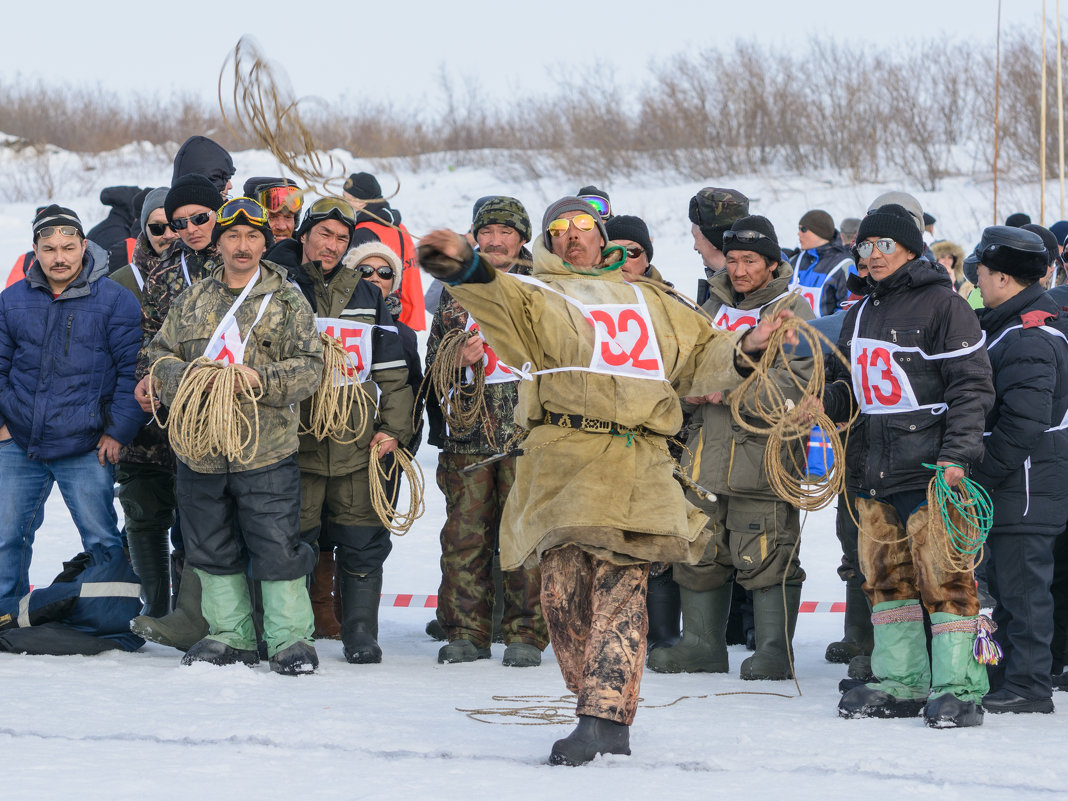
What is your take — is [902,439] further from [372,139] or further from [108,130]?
[108,130]

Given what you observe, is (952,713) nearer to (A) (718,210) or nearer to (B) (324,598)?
(A) (718,210)

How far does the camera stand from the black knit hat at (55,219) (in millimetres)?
6589

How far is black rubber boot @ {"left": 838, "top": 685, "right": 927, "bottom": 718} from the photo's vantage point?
533cm

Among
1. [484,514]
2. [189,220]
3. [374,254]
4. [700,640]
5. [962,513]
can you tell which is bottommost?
[700,640]

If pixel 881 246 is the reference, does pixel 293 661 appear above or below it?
below

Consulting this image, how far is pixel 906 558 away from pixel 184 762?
9.20 ft

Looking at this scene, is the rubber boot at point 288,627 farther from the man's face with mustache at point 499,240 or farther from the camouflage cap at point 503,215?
the camouflage cap at point 503,215

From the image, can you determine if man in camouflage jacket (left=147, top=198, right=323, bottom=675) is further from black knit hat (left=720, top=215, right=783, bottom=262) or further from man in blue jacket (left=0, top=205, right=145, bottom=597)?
black knit hat (left=720, top=215, right=783, bottom=262)

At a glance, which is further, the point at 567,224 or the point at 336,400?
the point at 336,400

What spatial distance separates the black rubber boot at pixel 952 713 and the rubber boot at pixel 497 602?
2473 millimetres

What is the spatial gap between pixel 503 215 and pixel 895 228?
6.42ft

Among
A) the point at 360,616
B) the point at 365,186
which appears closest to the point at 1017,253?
the point at 360,616

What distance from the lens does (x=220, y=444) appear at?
583 centimetres

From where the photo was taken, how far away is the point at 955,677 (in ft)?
17.0
